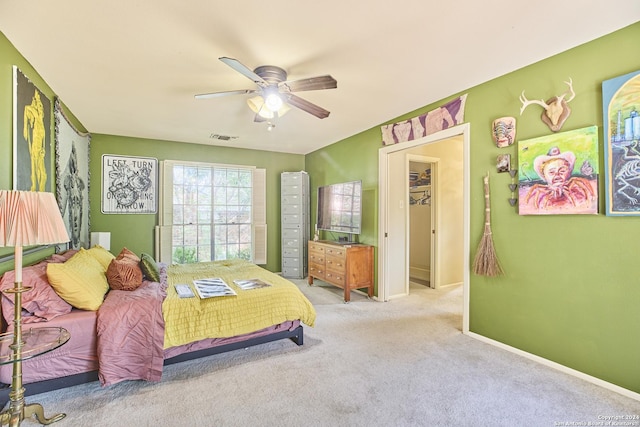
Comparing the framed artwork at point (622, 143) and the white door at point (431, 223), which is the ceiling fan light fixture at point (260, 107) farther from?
the framed artwork at point (622, 143)

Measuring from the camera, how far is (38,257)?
8.31ft

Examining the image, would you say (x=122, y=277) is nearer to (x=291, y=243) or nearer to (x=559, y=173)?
A: (x=291, y=243)

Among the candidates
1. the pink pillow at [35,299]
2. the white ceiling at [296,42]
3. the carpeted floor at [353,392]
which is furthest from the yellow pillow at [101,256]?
the white ceiling at [296,42]

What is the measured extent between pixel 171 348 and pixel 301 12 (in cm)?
246

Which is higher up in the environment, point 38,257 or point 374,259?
point 38,257

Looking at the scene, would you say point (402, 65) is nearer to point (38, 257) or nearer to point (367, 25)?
point (367, 25)

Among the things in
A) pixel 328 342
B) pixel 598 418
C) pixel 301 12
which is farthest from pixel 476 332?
pixel 301 12

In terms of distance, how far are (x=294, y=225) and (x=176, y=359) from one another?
3.46m

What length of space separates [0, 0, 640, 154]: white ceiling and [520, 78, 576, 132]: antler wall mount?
338mm

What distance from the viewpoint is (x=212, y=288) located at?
2697mm

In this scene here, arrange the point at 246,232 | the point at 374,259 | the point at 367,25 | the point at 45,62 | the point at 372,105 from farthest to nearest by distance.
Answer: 1. the point at 246,232
2. the point at 374,259
3. the point at 372,105
4. the point at 45,62
5. the point at 367,25

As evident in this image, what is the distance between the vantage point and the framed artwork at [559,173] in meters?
2.14

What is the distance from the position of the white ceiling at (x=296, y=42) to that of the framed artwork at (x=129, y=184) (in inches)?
61.8

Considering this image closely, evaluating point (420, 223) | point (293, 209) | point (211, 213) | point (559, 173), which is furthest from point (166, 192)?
point (559, 173)
